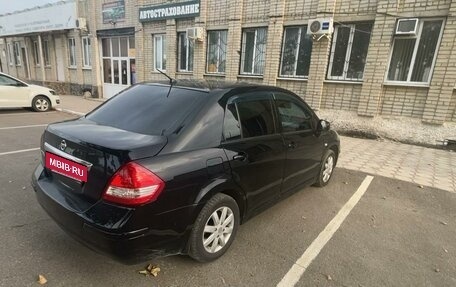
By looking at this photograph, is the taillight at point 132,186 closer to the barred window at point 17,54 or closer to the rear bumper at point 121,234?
the rear bumper at point 121,234

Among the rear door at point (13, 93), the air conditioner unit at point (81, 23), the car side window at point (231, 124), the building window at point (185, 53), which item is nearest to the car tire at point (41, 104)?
the rear door at point (13, 93)

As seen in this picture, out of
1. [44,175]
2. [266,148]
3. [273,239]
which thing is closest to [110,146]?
[44,175]

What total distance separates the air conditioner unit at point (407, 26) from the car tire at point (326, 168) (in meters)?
4.86

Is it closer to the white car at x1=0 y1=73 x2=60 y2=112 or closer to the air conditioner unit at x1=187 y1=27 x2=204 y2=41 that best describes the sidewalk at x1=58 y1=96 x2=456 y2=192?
the air conditioner unit at x1=187 y1=27 x2=204 y2=41

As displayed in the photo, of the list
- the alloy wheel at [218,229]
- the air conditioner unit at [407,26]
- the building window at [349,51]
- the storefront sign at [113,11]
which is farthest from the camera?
the storefront sign at [113,11]

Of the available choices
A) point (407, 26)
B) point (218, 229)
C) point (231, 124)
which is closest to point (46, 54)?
point (407, 26)

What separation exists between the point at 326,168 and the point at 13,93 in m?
10.9

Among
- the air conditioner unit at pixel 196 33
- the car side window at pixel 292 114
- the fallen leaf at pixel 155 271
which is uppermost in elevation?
the air conditioner unit at pixel 196 33

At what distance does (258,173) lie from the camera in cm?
297

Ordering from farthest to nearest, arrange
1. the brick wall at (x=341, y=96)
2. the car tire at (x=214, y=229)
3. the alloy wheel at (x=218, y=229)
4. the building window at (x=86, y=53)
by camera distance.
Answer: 1. the building window at (x=86, y=53)
2. the brick wall at (x=341, y=96)
3. the alloy wheel at (x=218, y=229)
4. the car tire at (x=214, y=229)

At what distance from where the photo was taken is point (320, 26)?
8.19m

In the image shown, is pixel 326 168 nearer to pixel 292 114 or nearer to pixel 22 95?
pixel 292 114

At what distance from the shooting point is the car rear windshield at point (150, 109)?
2.53 metres

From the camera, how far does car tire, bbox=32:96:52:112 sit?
1080 cm
